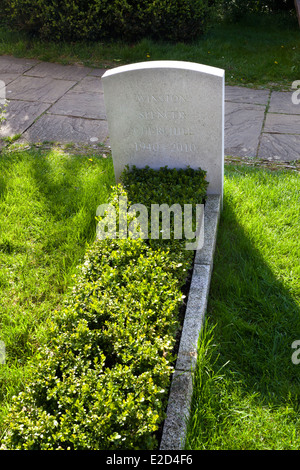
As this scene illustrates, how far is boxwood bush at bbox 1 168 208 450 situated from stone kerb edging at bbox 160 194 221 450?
2.7 inches

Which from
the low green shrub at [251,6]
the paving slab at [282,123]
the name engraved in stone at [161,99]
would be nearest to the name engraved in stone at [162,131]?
the name engraved in stone at [161,99]

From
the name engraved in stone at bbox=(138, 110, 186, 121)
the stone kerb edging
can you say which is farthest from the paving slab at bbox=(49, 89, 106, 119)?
the stone kerb edging

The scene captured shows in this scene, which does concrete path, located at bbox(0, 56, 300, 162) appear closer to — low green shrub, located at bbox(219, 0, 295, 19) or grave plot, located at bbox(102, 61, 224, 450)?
grave plot, located at bbox(102, 61, 224, 450)

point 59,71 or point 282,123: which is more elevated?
point 59,71

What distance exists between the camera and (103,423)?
173 cm

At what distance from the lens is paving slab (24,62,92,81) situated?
641 centimetres

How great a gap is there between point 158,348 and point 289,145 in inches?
129

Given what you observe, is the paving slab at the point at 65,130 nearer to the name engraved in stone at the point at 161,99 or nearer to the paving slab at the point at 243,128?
the paving slab at the point at 243,128

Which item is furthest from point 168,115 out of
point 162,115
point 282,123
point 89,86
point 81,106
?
point 89,86

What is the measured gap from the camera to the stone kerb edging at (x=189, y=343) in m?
1.94

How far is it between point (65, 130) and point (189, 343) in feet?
11.4

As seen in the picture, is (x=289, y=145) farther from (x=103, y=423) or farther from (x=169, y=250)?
(x=103, y=423)

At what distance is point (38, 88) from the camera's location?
19.8 ft

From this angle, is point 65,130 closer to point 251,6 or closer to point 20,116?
point 20,116
